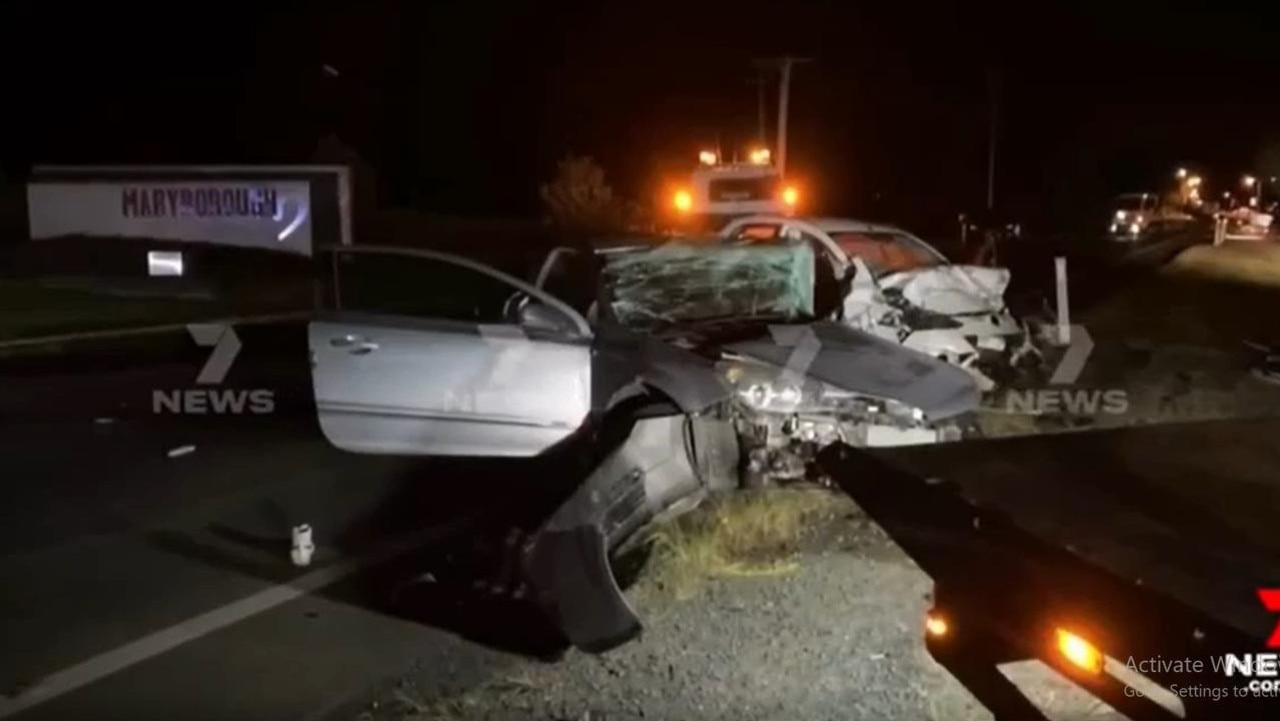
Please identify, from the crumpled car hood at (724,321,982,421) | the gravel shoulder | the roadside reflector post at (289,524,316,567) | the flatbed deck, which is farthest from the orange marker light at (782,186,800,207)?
the flatbed deck

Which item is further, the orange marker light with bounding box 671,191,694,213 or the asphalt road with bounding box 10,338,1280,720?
the orange marker light with bounding box 671,191,694,213

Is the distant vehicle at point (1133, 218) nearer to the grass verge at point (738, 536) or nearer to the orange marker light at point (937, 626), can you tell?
the grass verge at point (738, 536)

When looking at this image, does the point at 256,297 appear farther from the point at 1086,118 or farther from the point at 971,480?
the point at 1086,118

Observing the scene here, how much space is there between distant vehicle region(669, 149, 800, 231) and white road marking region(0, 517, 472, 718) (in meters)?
25.4

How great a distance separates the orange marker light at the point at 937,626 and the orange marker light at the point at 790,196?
32.3 m

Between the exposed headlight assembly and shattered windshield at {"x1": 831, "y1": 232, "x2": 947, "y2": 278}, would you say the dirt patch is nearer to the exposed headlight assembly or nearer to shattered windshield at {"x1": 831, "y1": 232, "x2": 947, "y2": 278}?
shattered windshield at {"x1": 831, "y1": 232, "x2": 947, "y2": 278}

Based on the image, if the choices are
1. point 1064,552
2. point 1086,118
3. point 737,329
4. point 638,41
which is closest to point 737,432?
point 737,329

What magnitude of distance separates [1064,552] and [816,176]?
185ft

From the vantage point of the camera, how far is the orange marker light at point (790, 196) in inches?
1451

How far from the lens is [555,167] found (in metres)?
52.3

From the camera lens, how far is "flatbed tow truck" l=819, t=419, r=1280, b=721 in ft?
10.9

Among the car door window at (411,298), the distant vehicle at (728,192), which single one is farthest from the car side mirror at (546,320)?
the distant vehicle at (728,192)

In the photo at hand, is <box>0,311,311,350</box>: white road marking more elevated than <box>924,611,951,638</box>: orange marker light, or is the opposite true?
<box>924,611,951,638</box>: orange marker light

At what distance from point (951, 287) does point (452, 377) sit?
6482 mm
